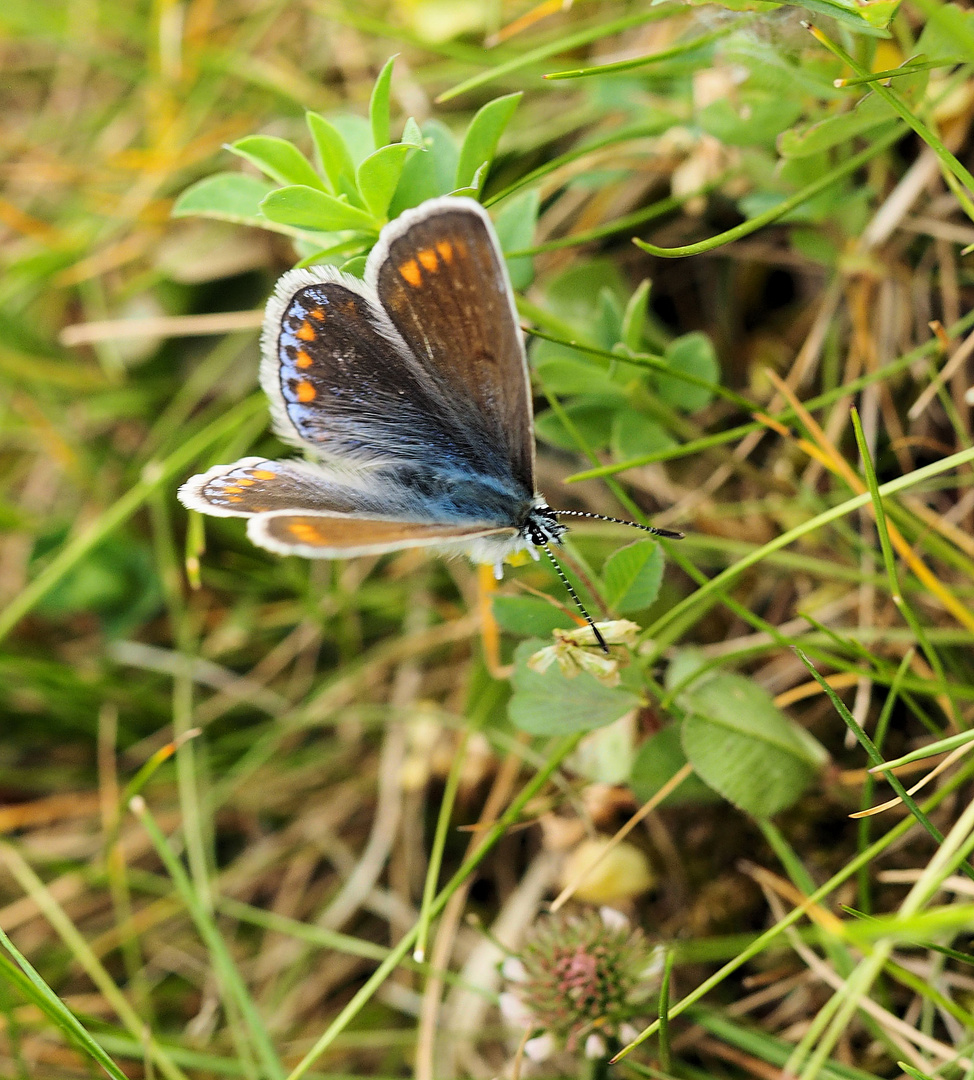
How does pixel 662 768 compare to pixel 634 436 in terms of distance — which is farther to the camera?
pixel 634 436

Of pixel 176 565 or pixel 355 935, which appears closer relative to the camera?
pixel 355 935

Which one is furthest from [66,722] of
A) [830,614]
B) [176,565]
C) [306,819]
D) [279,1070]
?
[830,614]

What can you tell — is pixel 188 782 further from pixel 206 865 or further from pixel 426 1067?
pixel 426 1067

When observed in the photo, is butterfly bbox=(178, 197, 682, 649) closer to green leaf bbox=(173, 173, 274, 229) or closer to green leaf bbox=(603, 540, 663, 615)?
green leaf bbox=(603, 540, 663, 615)

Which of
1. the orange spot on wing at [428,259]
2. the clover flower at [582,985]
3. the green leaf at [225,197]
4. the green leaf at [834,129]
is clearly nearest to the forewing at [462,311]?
the orange spot on wing at [428,259]

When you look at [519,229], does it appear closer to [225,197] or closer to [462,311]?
[462,311]

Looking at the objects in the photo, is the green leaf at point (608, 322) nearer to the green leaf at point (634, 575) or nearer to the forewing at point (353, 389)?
the forewing at point (353, 389)

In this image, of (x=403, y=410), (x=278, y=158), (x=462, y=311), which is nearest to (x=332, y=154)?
(x=278, y=158)
